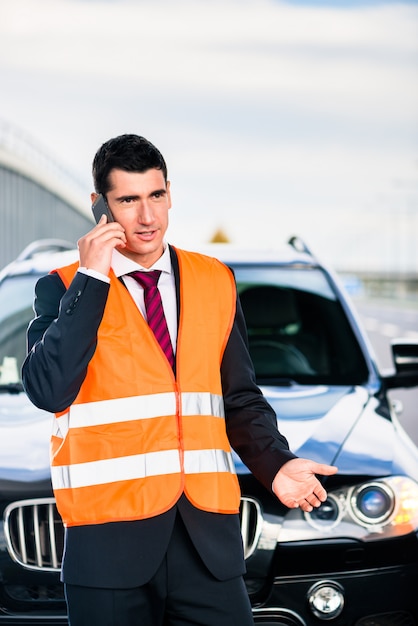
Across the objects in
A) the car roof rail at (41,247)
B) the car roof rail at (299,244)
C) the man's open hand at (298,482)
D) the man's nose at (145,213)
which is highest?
the man's nose at (145,213)

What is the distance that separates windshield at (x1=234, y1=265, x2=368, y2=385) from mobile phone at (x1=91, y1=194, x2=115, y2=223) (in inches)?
88.9

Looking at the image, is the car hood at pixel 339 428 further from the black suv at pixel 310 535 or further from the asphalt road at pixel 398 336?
the asphalt road at pixel 398 336

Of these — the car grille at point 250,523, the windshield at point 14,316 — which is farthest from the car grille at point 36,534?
the windshield at point 14,316

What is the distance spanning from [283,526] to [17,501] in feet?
2.73

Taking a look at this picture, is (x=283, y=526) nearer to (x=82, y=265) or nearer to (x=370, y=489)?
(x=370, y=489)

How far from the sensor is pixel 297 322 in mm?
6102

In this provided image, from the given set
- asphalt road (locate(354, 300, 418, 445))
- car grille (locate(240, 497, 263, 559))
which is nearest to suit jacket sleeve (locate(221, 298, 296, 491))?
car grille (locate(240, 497, 263, 559))

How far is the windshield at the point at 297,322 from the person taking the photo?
5242mm

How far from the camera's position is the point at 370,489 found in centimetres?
369

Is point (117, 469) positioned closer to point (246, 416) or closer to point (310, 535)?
point (246, 416)

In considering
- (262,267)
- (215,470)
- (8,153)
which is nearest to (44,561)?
(215,470)

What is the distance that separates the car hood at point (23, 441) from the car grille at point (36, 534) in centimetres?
9

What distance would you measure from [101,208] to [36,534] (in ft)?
4.04

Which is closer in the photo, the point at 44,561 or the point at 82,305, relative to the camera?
the point at 82,305
